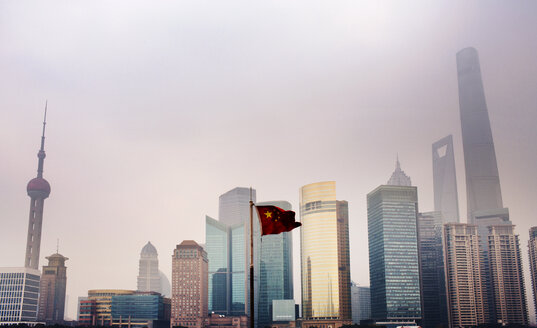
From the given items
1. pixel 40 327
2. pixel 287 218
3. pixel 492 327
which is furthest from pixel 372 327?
pixel 287 218

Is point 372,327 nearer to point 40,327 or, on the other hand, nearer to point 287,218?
point 40,327

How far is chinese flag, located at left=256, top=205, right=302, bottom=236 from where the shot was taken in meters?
30.1

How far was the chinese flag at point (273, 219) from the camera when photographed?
30078 millimetres

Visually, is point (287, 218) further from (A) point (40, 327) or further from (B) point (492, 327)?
A: (B) point (492, 327)

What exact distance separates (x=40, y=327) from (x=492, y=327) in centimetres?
13207

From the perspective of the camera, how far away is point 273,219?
30.4 m

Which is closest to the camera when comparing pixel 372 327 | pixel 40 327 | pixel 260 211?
pixel 260 211

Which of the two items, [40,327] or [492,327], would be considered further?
[492,327]

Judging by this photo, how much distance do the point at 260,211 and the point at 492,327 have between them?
177 m

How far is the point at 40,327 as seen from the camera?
150 meters

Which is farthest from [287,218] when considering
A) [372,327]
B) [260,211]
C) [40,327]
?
[372,327]

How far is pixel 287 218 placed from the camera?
30812 millimetres

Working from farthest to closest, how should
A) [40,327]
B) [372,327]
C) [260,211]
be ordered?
[372,327]
[40,327]
[260,211]

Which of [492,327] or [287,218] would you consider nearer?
[287,218]
